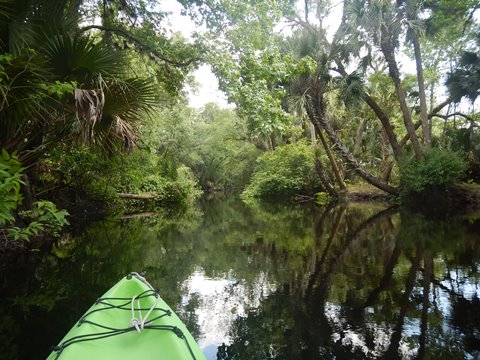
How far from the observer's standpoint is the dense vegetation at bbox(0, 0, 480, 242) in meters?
5.54

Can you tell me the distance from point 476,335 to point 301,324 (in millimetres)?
1696

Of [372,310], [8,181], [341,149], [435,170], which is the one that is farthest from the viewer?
[341,149]

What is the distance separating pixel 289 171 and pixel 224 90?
60.7 ft

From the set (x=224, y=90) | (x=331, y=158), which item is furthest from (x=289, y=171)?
(x=224, y=90)

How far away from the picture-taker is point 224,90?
7.69m

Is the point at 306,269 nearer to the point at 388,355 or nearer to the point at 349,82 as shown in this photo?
the point at 388,355

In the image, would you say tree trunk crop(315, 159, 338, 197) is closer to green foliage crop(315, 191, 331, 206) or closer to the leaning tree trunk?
green foliage crop(315, 191, 331, 206)

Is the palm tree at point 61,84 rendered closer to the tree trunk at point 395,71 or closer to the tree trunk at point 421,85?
the tree trunk at point 395,71

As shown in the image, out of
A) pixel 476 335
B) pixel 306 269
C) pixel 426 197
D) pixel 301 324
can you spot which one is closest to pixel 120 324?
pixel 301 324

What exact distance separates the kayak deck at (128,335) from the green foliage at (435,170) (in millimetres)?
15833

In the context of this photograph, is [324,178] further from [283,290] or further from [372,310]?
[372,310]

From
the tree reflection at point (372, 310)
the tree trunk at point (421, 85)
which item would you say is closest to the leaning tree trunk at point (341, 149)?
the tree trunk at point (421, 85)

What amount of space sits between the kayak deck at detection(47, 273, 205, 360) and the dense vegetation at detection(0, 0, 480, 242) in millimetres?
1614

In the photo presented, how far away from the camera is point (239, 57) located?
784cm
